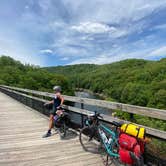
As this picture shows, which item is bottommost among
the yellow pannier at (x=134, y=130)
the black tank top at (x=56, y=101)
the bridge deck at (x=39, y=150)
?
A: the bridge deck at (x=39, y=150)

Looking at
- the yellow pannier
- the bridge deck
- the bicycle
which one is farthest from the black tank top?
the yellow pannier

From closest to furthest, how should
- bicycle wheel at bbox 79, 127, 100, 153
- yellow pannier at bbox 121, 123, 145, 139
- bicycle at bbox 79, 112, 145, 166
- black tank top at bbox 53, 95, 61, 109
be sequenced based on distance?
yellow pannier at bbox 121, 123, 145, 139 → bicycle at bbox 79, 112, 145, 166 → bicycle wheel at bbox 79, 127, 100, 153 → black tank top at bbox 53, 95, 61, 109

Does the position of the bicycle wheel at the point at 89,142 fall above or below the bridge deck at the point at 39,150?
above

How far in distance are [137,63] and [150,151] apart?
134m

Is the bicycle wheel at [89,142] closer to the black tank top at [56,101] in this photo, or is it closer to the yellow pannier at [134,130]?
the black tank top at [56,101]

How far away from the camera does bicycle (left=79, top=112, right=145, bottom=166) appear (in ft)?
10.3

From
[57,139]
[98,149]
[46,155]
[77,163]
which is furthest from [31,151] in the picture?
[98,149]

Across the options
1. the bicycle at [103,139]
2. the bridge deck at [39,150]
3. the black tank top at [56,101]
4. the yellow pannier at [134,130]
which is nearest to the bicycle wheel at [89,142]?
the bicycle at [103,139]

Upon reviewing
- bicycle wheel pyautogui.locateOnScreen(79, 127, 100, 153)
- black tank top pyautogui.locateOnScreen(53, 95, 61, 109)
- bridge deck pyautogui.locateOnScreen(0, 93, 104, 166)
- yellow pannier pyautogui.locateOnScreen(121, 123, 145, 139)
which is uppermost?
black tank top pyautogui.locateOnScreen(53, 95, 61, 109)

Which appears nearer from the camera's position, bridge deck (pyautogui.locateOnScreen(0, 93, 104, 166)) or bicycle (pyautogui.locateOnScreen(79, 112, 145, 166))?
bicycle (pyautogui.locateOnScreen(79, 112, 145, 166))

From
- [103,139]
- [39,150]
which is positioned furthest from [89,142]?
[39,150]

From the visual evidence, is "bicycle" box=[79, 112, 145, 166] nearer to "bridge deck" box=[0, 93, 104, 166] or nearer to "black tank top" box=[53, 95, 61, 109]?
"bridge deck" box=[0, 93, 104, 166]

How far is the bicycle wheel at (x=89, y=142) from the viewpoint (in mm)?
3972

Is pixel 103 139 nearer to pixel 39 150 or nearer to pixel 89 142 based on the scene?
pixel 89 142
